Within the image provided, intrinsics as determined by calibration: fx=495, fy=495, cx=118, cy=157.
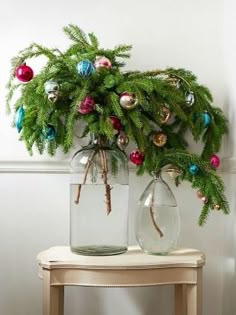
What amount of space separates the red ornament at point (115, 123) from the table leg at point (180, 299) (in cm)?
62

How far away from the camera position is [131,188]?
1.98 meters

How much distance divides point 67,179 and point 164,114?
1.58 feet

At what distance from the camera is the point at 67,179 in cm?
198

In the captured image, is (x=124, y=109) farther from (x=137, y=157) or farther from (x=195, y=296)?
(x=195, y=296)

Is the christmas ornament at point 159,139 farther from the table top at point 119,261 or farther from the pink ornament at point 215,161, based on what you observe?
the table top at point 119,261

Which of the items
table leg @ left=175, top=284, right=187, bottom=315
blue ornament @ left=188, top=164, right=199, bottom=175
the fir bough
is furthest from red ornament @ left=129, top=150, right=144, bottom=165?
table leg @ left=175, top=284, right=187, bottom=315

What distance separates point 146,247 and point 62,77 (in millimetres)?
660

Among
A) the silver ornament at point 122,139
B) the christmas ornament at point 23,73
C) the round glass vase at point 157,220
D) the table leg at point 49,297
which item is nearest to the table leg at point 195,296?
the round glass vase at point 157,220

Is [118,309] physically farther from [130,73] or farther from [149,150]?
[130,73]

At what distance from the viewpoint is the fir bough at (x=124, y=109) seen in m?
1.68

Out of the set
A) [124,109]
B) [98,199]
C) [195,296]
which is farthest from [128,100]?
[195,296]

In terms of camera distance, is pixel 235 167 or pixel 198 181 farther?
pixel 235 167

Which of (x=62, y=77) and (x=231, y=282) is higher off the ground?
(x=62, y=77)

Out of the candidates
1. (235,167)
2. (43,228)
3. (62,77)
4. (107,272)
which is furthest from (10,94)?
(235,167)
